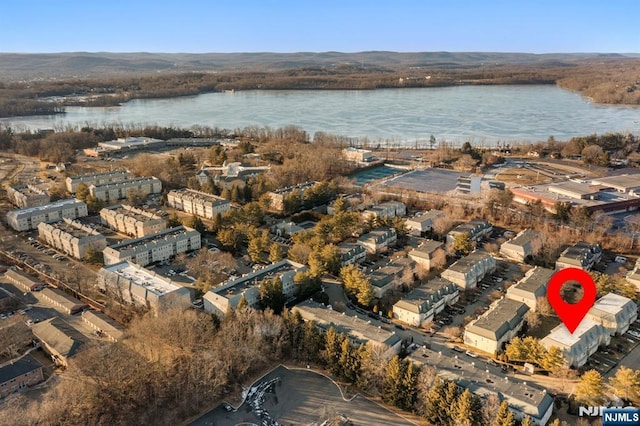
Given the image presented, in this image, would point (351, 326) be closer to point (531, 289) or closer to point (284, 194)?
point (531, 289)

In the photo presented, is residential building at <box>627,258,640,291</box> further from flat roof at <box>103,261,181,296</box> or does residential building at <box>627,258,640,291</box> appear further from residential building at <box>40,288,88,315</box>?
residential building at <box>40,288,88,315</box>

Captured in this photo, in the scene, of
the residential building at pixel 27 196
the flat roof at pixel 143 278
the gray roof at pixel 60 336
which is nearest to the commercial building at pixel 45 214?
the residential building at pixel 27 196

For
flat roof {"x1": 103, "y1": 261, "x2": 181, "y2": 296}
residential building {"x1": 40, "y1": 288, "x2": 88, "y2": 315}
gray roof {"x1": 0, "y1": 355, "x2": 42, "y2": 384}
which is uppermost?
flat roof {"x1": 103, "y1": 261, "x2": 181, "y2": 296}

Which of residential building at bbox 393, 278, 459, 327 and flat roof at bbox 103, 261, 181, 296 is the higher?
flat roof at bbox 103, 261, 181, 296

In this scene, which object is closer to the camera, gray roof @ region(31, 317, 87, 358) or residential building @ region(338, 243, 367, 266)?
gray roof @ region(31, 317, 87, 358)

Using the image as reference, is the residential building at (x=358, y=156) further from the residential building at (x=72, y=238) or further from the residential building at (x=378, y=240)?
the residential building at (x=72, y=238)

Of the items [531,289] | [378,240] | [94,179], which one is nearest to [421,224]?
[378,240]

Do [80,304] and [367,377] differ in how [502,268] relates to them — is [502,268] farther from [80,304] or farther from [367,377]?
[80,304]

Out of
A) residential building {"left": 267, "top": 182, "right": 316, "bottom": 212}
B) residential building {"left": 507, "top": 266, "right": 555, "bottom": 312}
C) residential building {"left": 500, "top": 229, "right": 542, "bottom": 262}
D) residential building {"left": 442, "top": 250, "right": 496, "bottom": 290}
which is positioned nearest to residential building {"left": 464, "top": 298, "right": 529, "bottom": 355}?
residential building {"left": 507, "top": 266, "right": 555, "bottom": 312}
